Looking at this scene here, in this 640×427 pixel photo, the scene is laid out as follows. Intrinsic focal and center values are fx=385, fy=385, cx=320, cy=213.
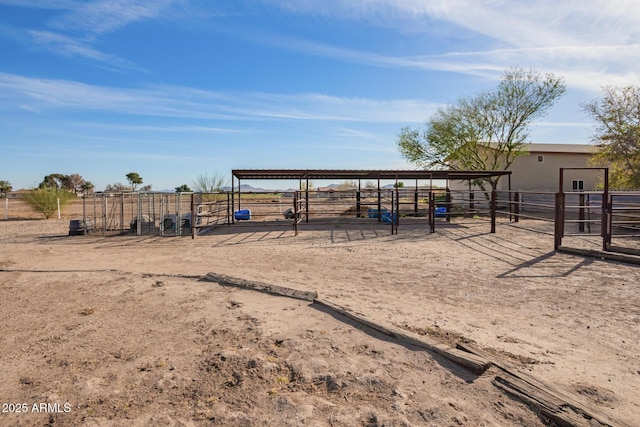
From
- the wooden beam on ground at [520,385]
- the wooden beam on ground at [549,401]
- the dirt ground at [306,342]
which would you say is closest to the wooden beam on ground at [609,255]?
the dirt ground at [306,342]

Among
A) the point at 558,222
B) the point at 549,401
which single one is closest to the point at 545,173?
the point at 558,222

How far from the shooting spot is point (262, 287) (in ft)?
17.0

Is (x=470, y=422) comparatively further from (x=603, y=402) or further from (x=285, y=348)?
(x=285, y=348)

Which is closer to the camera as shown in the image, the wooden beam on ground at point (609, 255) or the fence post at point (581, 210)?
the wooden beam on ground at point (609, 255)

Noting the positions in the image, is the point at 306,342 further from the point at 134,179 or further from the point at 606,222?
the point at 134,179

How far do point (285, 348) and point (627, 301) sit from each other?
4.23m

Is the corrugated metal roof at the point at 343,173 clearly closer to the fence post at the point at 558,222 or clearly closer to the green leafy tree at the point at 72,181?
the fence post at the point at 558,222

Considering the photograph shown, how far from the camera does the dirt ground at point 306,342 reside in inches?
95.3

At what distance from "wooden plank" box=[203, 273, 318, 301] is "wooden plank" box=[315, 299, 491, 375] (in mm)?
710

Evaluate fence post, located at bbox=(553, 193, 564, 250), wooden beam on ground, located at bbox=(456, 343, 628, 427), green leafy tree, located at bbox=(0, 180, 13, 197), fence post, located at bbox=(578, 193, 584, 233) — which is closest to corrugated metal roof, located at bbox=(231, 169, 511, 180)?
fence post, located at bbox=(578, 193, 584, 233)

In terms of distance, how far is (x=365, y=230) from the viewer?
13.4 m

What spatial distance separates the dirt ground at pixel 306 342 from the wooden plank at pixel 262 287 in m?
0.16

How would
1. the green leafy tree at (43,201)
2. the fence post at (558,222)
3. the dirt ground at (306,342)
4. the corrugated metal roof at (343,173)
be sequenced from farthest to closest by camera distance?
the green leafy tree at (43,201), the corrugated metal roof at (343,173), the fence post at (558,222), the dirt ground at (306,342)

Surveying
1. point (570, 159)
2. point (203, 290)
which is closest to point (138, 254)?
point (203, 290)
